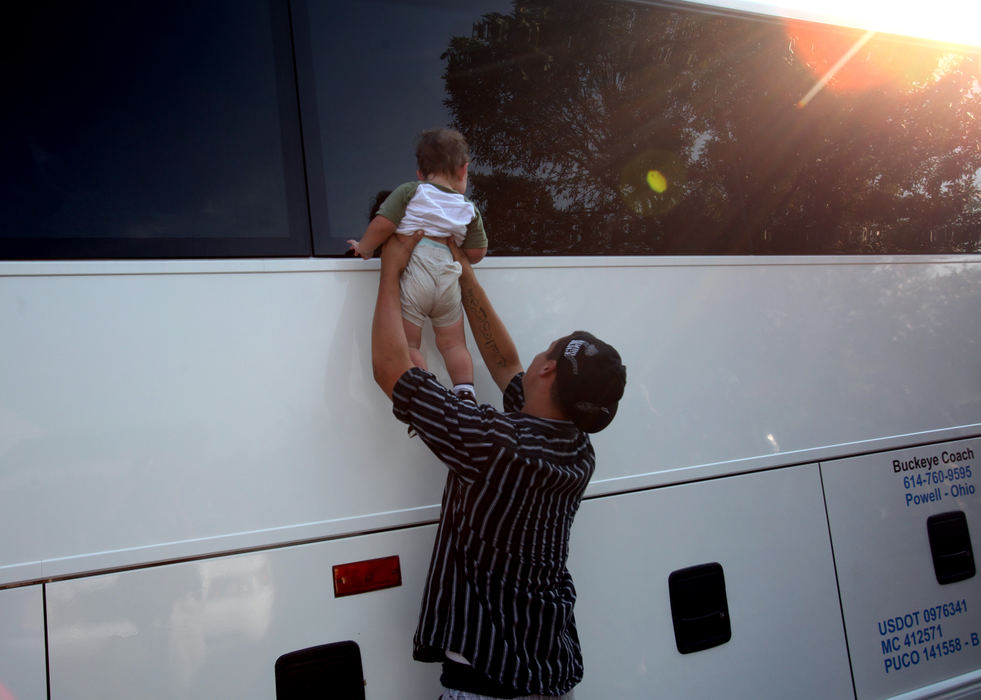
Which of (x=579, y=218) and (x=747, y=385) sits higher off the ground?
(x=579, y=218)

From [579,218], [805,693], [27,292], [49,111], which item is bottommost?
[805,693]

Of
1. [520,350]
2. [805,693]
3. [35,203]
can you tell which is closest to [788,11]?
[520,350]

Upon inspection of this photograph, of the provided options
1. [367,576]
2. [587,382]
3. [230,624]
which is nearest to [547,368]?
[587,382]

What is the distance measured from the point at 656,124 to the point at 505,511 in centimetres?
165

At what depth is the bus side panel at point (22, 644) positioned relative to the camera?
1.68 m

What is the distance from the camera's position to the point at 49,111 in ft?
6.29

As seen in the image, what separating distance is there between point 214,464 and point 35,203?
80cm

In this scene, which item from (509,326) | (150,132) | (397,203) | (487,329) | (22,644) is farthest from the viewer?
(509,326)

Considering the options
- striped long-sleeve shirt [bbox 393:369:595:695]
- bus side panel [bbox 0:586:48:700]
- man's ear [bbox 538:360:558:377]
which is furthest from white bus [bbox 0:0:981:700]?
man's ear [bbox 538:360:558:377]

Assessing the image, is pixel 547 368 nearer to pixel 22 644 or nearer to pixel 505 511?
pixel 505 511

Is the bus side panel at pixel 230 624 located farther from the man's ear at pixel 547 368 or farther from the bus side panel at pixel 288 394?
the man's ear at pixel 547 368

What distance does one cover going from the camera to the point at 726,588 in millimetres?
2551

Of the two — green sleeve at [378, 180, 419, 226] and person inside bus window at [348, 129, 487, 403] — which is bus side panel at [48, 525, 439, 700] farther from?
green sleeve at [378, 180, 419, 226]

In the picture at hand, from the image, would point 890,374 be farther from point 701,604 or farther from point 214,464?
point 214,464
